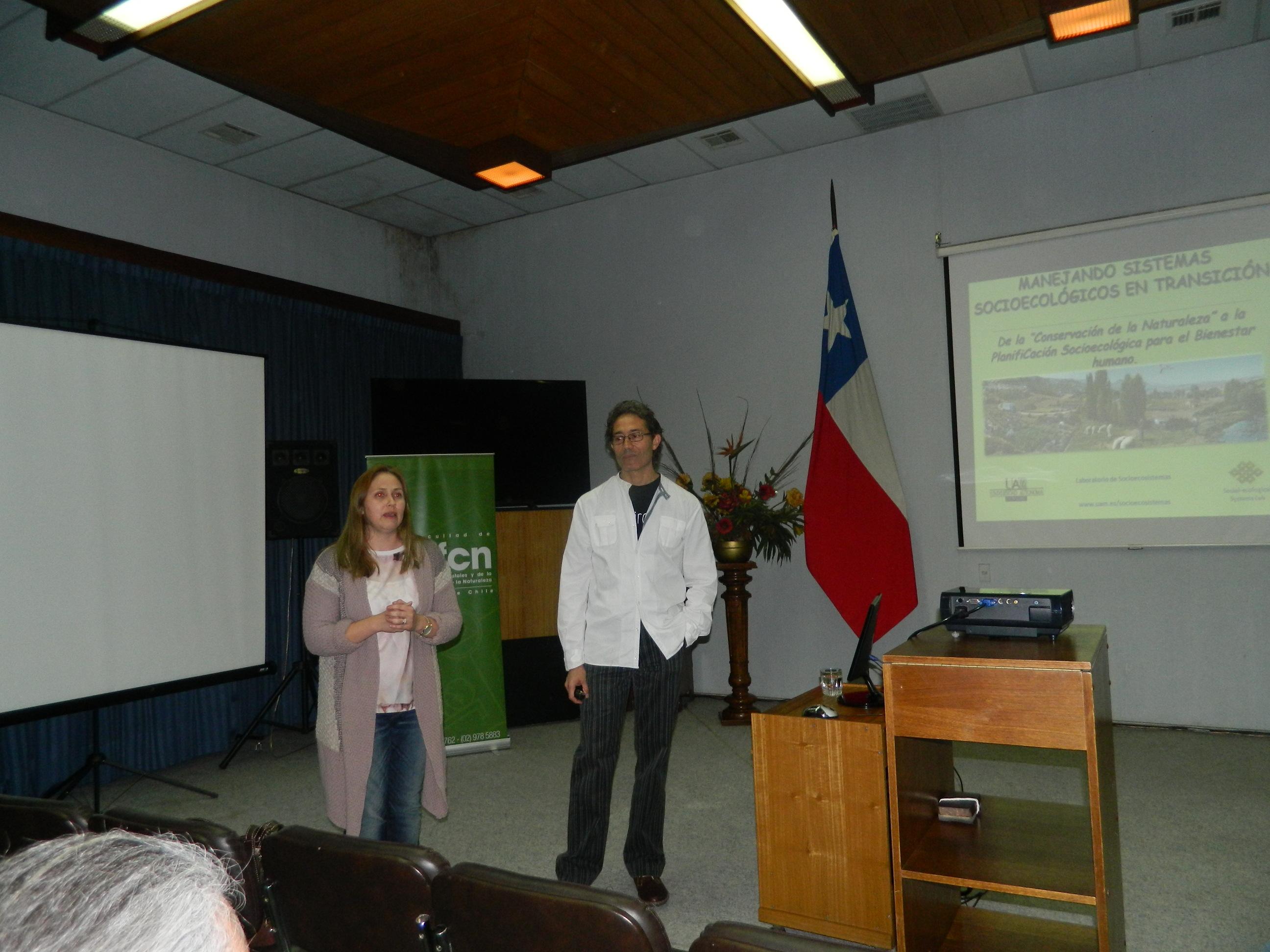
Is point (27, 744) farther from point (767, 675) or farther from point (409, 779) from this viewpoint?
point (767, 675)

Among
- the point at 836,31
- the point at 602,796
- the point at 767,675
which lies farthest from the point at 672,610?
the point at 767,675

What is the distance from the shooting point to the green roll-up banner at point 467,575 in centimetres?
486

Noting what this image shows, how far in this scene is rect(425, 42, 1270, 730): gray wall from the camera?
4590mm

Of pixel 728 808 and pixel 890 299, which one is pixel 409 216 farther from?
pixel 728 808

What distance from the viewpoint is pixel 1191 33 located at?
438 cm

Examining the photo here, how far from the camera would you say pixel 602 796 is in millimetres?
2781

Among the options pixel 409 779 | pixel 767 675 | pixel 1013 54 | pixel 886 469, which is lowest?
pixel 767 675

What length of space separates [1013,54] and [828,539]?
276cm

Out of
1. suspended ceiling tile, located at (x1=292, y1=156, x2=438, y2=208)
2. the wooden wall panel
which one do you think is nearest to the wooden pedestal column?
the wooden wall panel

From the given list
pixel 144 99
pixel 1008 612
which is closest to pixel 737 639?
pixel 1008 612

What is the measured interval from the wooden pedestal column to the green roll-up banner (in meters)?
1.32

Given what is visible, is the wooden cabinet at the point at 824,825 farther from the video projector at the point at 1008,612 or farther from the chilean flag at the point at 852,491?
the chilean flag at the point at 852,491

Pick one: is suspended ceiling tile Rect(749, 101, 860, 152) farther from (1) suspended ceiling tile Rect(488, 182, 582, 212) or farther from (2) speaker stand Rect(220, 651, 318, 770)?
(2) speaker stand Rect(220, 651, 318, 770)

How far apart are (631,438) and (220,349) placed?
2.60m
